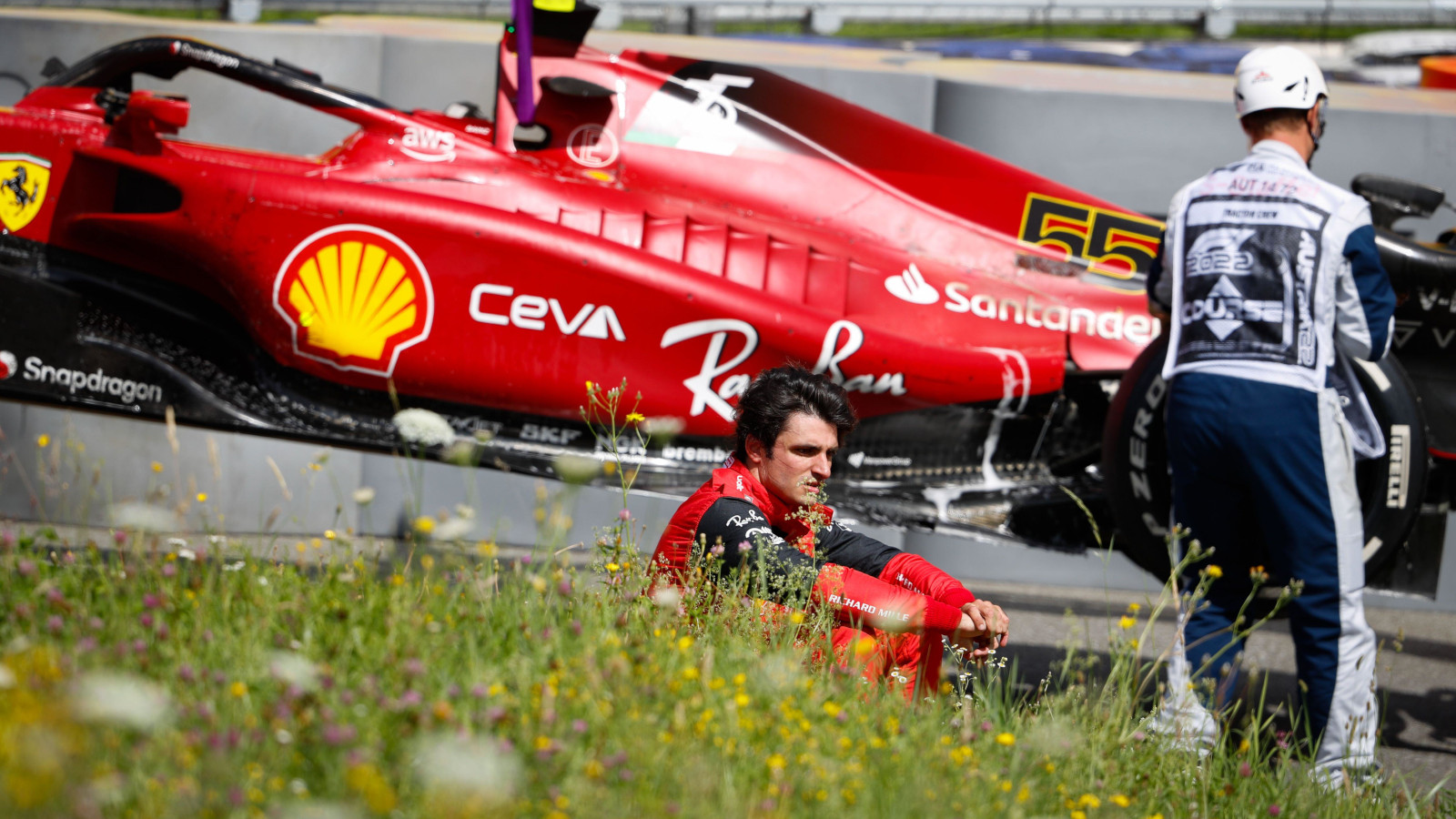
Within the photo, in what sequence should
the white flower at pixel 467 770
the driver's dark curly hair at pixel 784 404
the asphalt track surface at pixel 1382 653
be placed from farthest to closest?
1. the asphalt track surface at pixel 1382 653
2. the driver's dark curly hair at pixel 784 404
3. the white flower at pixel 467 770

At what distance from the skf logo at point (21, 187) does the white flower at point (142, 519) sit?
218cm

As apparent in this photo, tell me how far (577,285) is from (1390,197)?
8.90 feet

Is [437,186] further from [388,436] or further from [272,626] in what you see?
[272,626]

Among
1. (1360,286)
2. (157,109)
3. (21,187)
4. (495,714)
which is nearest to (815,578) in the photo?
A: (495,714)

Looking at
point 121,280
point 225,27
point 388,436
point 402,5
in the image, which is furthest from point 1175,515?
point 402,5

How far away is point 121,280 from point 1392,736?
427 cm

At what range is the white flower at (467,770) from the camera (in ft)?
3.37

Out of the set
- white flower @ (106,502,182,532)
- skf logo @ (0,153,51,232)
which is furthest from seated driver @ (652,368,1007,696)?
skf logo @ (0,153,51,232)

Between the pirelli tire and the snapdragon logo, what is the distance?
3021 mm

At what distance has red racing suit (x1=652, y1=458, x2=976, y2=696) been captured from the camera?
2.14 meters

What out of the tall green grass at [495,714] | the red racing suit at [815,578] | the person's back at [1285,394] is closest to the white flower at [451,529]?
the tall green grass at [495,714]

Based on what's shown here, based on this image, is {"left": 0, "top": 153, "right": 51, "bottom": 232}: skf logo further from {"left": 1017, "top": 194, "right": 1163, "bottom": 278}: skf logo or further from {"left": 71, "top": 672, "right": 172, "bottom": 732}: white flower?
{"left": 1017, "top": 194, "right": 1163, "bottom": 278}: skf logo

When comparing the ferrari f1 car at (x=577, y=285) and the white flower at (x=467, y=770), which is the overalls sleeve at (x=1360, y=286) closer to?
the ferrari f1 car at (x=577, y=285)

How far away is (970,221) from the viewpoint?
4.03 meters
